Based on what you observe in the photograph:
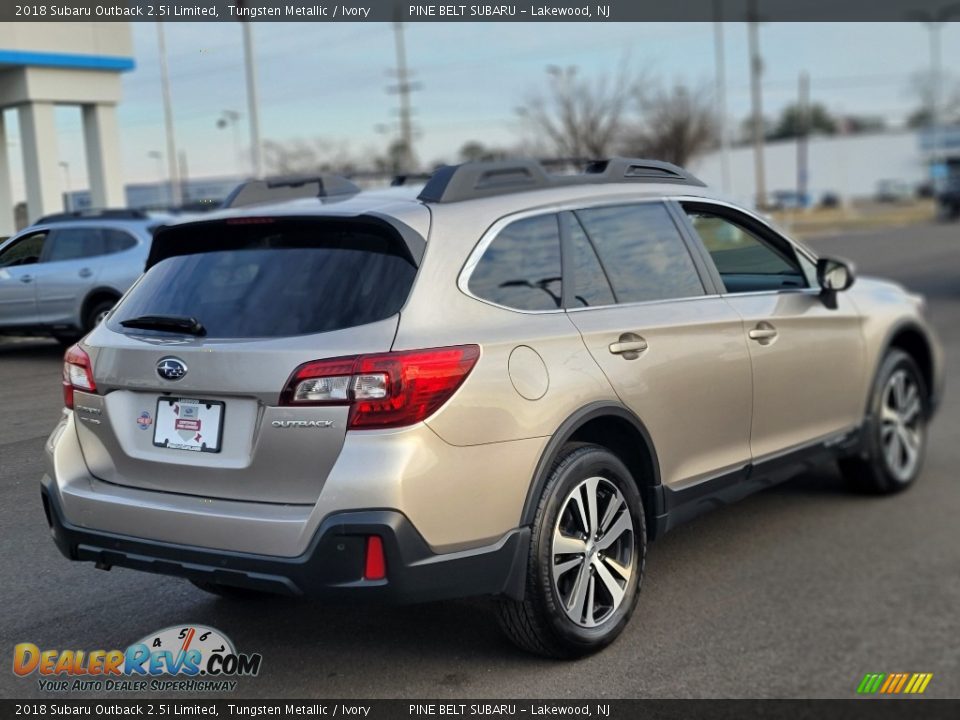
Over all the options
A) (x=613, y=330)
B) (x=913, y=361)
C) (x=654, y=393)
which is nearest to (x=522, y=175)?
(x=613, y=330)

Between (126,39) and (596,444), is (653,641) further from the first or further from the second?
(126,39)

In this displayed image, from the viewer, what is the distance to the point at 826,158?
92.8 meters

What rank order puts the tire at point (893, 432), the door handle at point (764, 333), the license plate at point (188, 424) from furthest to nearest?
the tire at point (893, 432) → the door handle at point (764, 333) → the license plate at point (188, 424)

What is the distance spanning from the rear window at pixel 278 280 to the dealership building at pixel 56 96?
3.67ft

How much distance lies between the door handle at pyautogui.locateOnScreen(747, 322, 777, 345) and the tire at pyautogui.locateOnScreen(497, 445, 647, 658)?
110cm

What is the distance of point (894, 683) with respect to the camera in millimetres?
3449

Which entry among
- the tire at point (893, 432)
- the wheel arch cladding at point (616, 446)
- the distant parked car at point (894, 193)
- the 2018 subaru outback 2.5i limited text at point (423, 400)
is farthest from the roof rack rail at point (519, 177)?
the distant parked car at point (894, 193)

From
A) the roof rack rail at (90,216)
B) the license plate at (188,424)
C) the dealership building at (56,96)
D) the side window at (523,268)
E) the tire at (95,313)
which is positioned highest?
the dealership building at (56,96)

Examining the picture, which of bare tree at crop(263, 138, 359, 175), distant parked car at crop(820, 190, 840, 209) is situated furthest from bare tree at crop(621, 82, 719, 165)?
distant parked car at crop(820, 190, 840, 209)

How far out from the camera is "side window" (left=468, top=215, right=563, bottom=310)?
3797mm

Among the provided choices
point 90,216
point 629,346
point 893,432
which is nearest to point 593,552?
point 629,346

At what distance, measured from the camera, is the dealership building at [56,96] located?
5504 millimetres

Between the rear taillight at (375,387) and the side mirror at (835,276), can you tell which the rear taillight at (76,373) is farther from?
the side mirror at (835,276)
